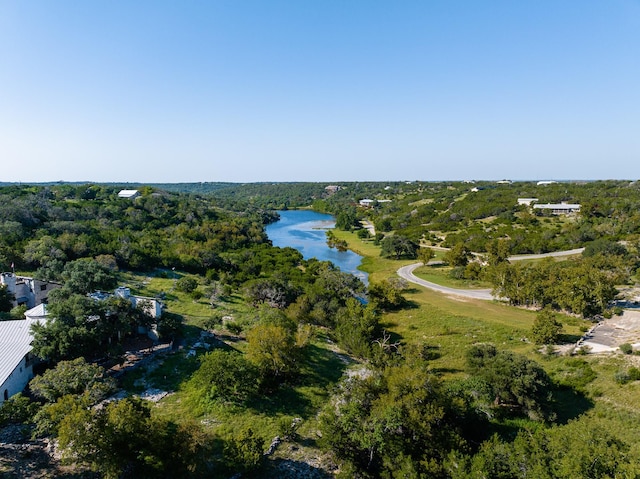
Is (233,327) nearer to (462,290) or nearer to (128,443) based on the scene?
(128,443)

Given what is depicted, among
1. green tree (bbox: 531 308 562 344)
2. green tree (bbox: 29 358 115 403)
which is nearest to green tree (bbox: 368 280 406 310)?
green tree (bbox: 531 308 562 344)

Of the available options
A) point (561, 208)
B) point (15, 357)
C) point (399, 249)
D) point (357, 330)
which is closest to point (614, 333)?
point (357, 330)

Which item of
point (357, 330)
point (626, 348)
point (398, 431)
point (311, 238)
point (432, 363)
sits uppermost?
point (398, 431)

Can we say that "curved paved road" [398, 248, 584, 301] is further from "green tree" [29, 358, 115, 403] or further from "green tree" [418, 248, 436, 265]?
"green tree" [29, 358, 115, 403]

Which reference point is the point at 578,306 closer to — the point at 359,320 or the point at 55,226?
the point at 359,320

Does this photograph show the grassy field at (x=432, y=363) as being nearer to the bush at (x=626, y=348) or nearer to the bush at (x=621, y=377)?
the bush at (x=621, y=377)

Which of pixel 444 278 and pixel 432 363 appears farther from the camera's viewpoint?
pixel 444 278

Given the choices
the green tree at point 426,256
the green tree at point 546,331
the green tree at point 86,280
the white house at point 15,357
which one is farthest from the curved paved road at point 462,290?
the white house at point 15,357

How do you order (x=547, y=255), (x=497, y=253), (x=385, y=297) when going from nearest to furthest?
(x=385, y=297)
(x=497, y=253)
(x=547, y=255)
